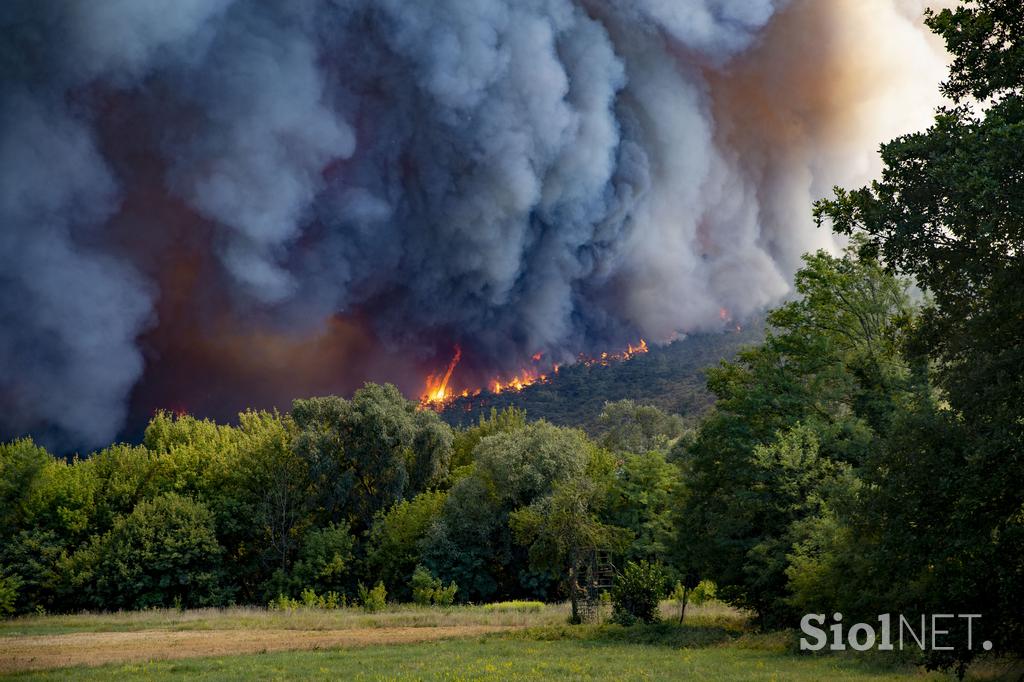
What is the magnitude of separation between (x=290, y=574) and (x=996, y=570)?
6350cm

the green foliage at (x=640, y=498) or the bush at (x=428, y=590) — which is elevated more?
the green foliage at (x=640, y=498)

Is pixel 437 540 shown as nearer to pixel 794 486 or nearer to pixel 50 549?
pixel 50 549

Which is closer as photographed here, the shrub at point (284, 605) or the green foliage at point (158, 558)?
the shrub at point (284, 605)

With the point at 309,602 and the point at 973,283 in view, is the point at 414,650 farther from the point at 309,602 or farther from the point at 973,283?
the point at 309,602

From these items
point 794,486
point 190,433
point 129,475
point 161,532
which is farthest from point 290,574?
point 794,486

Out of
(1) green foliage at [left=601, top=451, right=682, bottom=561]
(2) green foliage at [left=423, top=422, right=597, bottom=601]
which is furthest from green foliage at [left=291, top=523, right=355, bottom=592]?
(1) green foliage at [left=601, top=451, right=682, bottom=561]

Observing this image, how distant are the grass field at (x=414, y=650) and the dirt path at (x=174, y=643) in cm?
6

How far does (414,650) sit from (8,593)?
139ft

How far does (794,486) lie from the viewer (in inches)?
1181

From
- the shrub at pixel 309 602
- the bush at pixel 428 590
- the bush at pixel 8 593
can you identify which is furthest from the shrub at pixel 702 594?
the bush at pixel 8 593

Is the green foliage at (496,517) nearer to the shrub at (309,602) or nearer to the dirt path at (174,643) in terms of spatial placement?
the shrub at (309,602)

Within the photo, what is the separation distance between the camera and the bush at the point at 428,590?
186ft

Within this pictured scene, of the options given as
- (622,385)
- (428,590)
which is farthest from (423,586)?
(622,385)

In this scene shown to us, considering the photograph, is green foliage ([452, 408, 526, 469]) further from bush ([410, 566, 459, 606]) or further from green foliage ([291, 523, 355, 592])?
bush ([410, 566, 459, 606])
